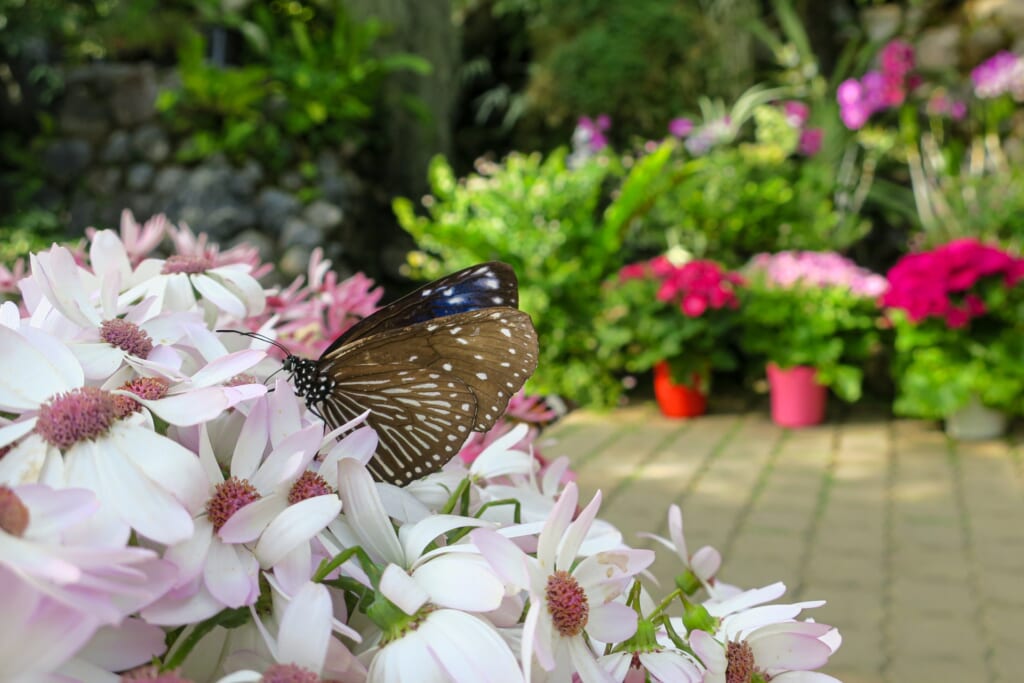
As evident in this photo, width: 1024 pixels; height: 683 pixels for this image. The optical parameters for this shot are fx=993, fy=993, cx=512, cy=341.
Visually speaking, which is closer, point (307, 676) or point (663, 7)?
point (307, 676)

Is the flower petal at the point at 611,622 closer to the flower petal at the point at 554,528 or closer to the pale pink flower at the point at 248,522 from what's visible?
the flower petal at the point at 554,528

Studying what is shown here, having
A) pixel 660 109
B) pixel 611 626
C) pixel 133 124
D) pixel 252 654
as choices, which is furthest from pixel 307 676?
pixel 660 109

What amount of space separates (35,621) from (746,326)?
5.03 metres

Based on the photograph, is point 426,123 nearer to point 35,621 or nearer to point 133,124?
point 133,124

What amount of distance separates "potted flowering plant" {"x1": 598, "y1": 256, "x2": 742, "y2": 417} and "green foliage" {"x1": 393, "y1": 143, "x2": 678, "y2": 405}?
25cm

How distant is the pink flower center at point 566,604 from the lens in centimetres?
50

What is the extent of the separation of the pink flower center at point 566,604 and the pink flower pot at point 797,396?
4643 mm

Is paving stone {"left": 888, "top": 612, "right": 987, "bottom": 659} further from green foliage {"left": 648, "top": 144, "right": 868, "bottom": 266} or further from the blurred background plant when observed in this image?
green foliage {"left": 648, "top": 144, "right": 868, "bottom": 266}

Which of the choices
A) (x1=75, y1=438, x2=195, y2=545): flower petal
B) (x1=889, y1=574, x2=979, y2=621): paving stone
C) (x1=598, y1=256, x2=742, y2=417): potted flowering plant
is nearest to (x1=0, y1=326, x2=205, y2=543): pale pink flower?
(x1=75, y1=438, x2=195, y2=545): flower petal

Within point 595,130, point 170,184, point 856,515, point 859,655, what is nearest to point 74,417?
point 859,655

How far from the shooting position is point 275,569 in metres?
0.46

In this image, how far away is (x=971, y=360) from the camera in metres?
4.57

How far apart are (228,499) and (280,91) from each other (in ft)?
20.1

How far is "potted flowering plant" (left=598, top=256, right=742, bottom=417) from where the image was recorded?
197 inches
